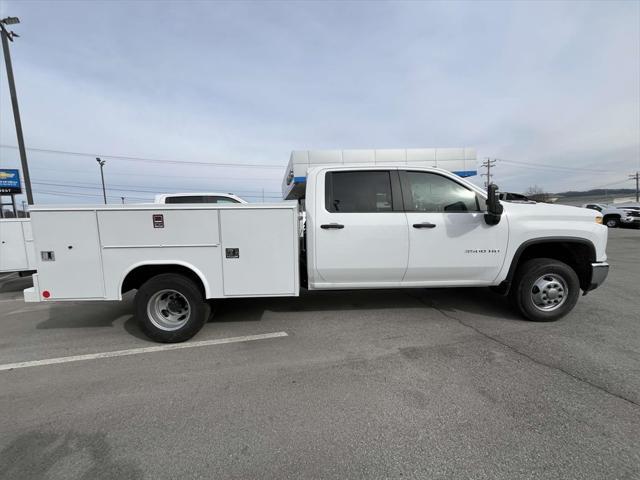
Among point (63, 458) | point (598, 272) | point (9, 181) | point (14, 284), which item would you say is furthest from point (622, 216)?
point (9, 181)

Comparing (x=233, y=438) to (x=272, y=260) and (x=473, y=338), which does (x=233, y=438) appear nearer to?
(x=272, y=260)

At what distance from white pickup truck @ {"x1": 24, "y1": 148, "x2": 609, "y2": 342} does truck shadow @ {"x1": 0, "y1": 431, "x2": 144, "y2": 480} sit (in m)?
1.50

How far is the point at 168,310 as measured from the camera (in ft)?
12.5

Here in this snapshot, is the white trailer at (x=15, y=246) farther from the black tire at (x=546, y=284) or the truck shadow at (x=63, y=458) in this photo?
the black tire at (x=546, y=284)

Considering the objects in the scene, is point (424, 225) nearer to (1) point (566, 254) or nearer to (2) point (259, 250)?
(2) point (259, 250)

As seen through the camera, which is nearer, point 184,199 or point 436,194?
point 436,194

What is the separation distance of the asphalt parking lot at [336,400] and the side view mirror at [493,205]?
140cm

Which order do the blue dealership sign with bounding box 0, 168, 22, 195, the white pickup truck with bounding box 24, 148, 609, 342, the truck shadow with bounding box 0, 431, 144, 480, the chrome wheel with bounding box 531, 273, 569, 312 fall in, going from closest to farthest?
the truck shadow with bounding box 0, 431, 144, 480
the white pickup truck with bounding box 24, 148, 609, 342
the chrome wheel with bounding box 531, 273, 569, 312
the blue dealership sign with bounding box 0, 168, 22, 195

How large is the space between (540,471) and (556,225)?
10.2 ft

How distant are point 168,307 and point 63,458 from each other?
73.5 inches

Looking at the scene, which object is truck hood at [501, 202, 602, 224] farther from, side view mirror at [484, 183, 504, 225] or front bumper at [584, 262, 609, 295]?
front bumper at [584, 262, 609, 295]

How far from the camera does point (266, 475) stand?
1879mm

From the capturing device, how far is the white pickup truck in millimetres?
3482

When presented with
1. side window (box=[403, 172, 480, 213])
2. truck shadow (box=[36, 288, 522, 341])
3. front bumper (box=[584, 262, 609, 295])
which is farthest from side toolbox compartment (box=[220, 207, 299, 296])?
front bumper (box=[584, 262, 609, 295])
